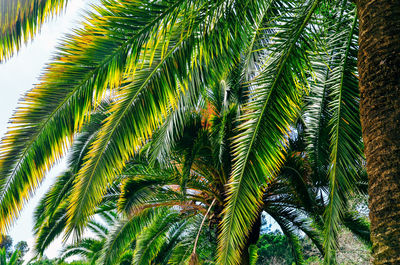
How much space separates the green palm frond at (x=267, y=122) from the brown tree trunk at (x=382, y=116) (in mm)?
1505

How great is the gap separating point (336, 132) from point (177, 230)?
354 inches

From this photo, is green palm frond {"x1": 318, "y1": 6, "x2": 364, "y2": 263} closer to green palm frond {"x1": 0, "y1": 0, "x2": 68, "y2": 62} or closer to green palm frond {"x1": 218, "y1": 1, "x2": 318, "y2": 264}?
green palm frond {"x1": 218, "y1": 1, "x2": 318, "y2": 264}

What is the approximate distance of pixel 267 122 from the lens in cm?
532

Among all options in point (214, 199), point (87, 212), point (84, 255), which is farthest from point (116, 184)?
point (84, 255)

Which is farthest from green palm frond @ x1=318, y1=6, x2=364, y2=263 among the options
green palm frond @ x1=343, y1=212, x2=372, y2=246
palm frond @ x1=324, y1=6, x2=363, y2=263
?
green palm frond @ x1=343, y1=212, x2=372, y2=246

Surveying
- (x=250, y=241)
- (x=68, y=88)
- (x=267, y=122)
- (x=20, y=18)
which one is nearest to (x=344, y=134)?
(x=267, y=122)

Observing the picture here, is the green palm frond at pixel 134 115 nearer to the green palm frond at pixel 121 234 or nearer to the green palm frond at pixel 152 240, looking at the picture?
the green palm frond at pixel 121 234

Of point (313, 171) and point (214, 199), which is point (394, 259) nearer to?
point (313, 171)

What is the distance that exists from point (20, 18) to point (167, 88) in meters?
2.09

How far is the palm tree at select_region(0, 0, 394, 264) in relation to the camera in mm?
4488

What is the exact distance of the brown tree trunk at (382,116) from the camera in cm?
291

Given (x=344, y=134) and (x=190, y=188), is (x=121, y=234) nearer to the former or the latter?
(x=190, y=188)

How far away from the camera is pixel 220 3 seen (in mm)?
4961

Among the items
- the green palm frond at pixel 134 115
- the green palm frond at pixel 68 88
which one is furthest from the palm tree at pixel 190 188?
the green palm frond at pixel 68 88
